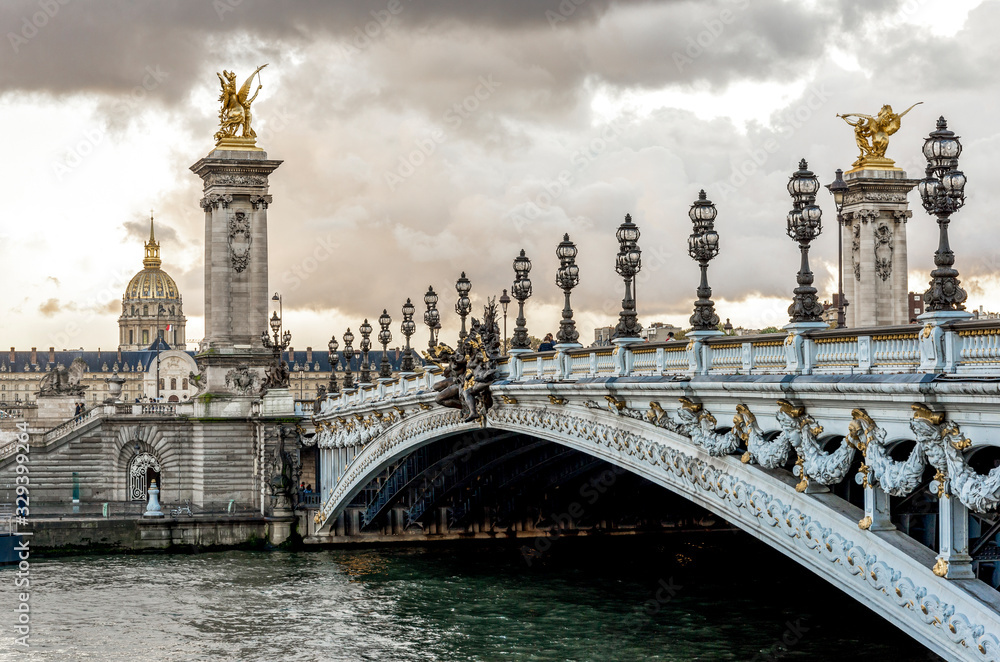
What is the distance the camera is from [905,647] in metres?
33.4

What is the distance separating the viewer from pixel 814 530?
2023 cm

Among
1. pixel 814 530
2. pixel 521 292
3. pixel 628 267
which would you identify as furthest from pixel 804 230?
pixel 521 292

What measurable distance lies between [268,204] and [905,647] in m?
45.0

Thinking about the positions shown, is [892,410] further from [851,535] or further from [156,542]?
[156,542]

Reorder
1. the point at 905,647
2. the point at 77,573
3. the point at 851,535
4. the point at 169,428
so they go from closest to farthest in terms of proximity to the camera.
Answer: the point at 851,535
the point at 905,647
the point at 77,573
the point at 169,428

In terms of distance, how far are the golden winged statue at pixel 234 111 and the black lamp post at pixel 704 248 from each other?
5135 cm

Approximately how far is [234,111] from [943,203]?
198ft

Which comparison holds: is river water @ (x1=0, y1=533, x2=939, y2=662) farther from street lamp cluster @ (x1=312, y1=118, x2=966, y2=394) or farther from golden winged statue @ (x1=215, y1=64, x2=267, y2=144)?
golden winged statue @ (x1=215, y1=64, x2=267, y2=144)

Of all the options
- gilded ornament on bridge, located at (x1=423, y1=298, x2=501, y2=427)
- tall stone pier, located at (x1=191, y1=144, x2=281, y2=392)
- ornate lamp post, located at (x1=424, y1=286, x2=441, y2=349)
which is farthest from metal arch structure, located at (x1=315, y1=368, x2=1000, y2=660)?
tall stone pier, located at (x1=191, y1=144, x2=281, y2=392)

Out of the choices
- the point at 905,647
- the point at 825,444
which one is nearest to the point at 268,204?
the point at 905,647

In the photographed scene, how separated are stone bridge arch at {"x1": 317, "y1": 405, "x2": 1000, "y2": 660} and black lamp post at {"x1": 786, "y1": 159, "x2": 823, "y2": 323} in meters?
2.38

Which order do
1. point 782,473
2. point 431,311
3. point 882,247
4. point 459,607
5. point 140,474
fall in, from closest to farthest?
point 782,473 → point 459,607 → point 431,311 → point 882,247 → point 140,474

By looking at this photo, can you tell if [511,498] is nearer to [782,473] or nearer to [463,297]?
[463,297]

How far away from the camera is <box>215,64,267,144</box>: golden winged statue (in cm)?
7388
